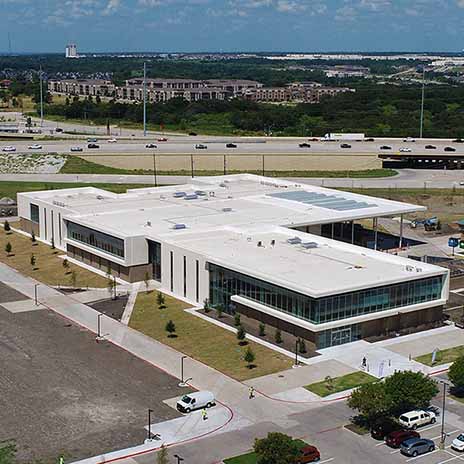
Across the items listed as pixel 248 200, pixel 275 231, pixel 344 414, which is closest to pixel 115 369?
pixel 344 414

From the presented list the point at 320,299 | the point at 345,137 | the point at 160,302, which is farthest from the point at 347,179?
the point at 320,299

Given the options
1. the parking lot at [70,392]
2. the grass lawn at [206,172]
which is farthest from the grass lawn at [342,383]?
the grass lawn at [206,172]

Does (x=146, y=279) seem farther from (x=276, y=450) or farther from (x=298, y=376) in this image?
(x=276, y=450)

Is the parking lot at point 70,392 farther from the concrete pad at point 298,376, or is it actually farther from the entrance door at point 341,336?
the entrance door at point 341,336

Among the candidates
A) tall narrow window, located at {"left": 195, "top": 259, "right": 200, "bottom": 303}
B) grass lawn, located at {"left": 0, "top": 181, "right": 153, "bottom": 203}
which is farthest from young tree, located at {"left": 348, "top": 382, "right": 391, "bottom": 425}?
grass lawn, located at {"left": 0, "top": 181, "right": 153, "bottom": 203}

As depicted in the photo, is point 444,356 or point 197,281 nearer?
point 444,356

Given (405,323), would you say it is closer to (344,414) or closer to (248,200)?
(344,414)

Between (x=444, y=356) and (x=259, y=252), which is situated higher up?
(x=259, y=252)

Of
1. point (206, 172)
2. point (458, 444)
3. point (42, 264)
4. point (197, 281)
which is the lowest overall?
point (42, 264)
